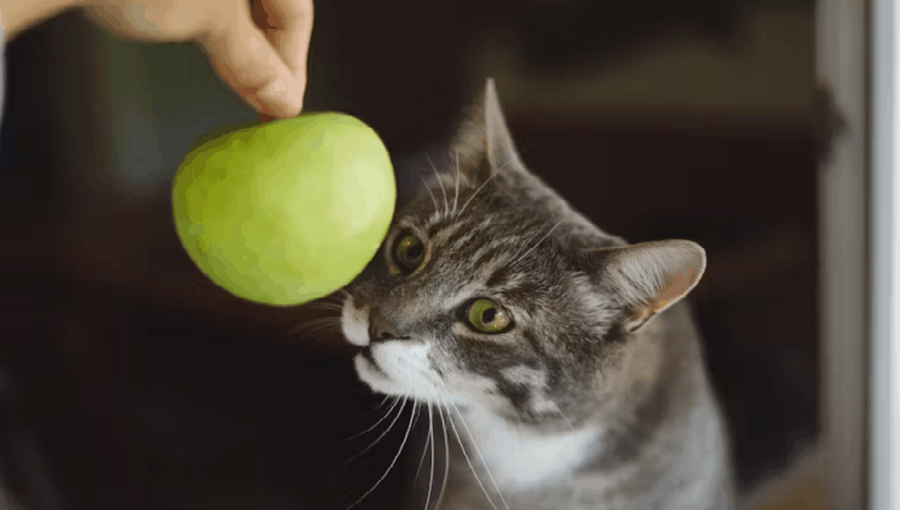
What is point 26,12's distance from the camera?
26.4 inches

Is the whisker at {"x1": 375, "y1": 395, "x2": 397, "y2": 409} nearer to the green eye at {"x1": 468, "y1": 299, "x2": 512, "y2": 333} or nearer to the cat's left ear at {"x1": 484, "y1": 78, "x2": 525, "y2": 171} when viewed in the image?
the green eye at {"x1": 468, "y1": 299, "x2": 512, "y2": 333}

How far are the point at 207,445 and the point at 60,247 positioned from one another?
0.26m

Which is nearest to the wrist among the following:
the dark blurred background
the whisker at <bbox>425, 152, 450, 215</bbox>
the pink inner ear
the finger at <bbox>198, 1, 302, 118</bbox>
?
the dark blurred background

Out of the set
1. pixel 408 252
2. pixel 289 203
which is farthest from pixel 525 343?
pixel 289 203

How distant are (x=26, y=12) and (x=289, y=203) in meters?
0.37

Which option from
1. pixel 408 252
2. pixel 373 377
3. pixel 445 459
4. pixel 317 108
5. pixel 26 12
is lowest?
pixel 445 459

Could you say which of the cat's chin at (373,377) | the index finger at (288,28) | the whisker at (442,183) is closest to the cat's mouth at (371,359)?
the cat's chin at (373,377)

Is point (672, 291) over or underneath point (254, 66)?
underneath

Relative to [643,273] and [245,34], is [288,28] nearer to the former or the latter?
[245,34]

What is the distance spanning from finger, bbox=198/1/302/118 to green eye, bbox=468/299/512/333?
25 cm

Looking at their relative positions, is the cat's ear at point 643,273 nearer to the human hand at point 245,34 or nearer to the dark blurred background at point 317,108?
the dark blurred background at point 317,108

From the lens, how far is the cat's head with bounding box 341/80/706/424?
25.3 inches

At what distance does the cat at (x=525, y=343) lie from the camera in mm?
649

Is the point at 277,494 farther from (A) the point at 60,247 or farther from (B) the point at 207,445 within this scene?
(A) the point at 60,247
